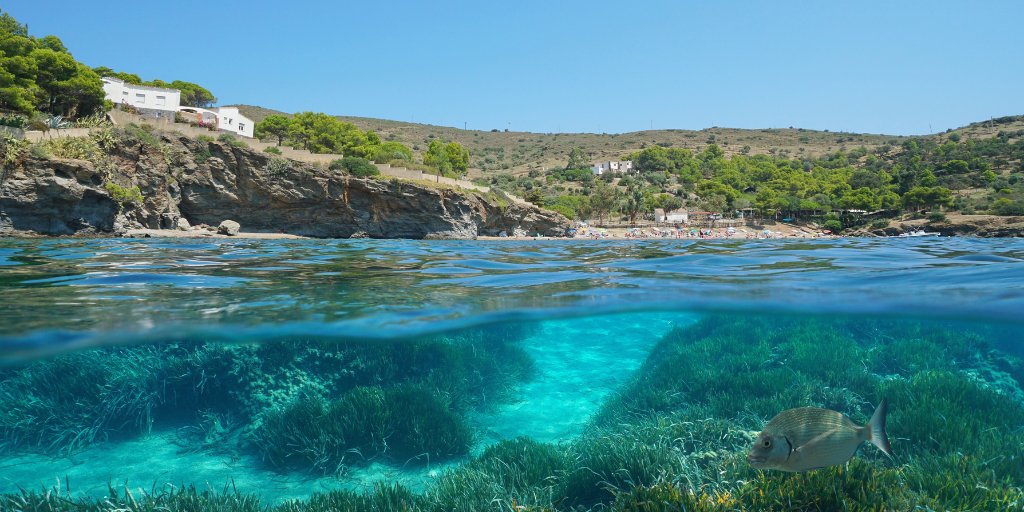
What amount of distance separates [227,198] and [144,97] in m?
26.9

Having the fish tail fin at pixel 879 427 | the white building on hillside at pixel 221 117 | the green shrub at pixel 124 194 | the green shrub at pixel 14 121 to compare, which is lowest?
the fish tail fin at pixel 879 427

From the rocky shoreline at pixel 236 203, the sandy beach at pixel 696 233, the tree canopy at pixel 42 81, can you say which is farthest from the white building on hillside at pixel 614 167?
the tree canopy at pixel 42 81

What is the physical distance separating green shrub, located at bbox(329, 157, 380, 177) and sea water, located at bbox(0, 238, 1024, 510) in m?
31.0

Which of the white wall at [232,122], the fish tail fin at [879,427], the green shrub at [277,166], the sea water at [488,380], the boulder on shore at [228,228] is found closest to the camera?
the fish tail fin at [879,427]

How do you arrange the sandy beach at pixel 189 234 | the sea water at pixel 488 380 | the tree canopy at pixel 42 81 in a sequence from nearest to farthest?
the sea water at pixel 488 380 < the sandy beach at pixel 189 234 < the tree canopy at pixel 42 81

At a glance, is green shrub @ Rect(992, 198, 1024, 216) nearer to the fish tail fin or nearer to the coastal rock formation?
the coastal rock formation

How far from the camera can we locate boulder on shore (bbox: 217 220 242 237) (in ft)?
118

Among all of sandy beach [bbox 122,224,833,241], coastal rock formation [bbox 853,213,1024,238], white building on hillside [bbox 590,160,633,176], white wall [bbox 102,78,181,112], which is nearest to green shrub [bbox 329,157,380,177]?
sandy beach [bbox 122,224,833,241]

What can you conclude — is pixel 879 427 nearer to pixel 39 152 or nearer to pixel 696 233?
pixel 39 152

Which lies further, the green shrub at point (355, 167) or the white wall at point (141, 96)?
the white wall at point (141, 96)

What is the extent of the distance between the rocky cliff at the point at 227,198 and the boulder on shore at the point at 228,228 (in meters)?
1.86

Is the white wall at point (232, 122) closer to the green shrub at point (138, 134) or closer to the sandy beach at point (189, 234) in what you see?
the green shrub at point (138, 134)

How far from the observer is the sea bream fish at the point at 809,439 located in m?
3.30

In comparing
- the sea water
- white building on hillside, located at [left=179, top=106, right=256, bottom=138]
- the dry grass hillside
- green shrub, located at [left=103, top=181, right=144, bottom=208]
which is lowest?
the sea water
